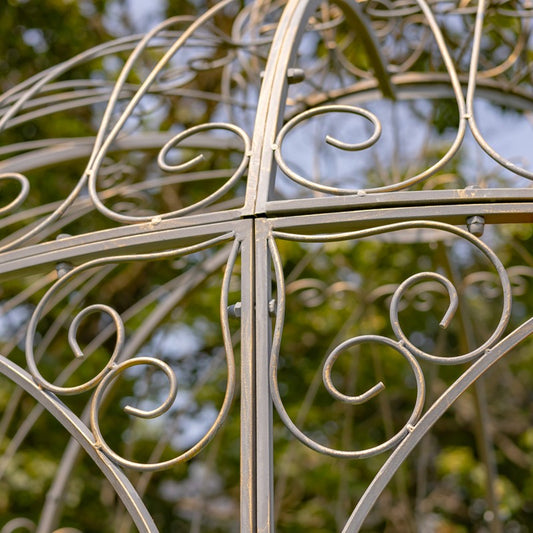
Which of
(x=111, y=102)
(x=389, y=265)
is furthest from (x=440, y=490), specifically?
(x=111, y=102)

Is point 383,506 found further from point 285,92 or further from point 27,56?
point 285,92

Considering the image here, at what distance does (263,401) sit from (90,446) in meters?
0.41

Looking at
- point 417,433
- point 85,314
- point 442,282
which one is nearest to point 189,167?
point 85,314

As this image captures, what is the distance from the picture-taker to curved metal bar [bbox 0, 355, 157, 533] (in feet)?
6.02

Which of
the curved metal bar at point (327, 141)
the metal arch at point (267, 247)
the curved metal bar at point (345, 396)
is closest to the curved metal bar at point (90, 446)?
the metal arch at point (267, 247)

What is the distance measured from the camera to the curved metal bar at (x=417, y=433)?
1.75 meters

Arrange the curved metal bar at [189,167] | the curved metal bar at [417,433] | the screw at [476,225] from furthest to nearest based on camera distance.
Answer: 1. the curved metal bar at [189,167]
2. the screw at [476,225]
3. the curved metal bar at [417,433]

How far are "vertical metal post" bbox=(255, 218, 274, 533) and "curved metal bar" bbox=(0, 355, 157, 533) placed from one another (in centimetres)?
24

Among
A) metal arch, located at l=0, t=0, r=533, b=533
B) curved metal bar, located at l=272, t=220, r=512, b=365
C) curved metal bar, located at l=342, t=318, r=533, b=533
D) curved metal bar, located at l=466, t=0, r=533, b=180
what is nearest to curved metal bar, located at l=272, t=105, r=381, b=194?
metal arch, located at l=0, t=0, r=533, b=533

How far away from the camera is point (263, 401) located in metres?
1.82

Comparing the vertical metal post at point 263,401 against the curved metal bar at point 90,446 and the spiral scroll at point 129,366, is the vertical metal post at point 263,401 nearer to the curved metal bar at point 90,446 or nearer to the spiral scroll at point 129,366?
the spiral scroll at point 129,366

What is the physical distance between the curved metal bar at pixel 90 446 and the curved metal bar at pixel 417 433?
1.41 ft

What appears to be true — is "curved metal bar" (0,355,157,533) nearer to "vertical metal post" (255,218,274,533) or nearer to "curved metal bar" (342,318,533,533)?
"vertical metal post" (255,218,274,533)

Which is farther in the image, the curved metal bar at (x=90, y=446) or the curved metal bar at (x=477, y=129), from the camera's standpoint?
the curved metal bar at (x=477, y=129)
